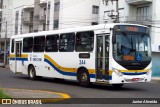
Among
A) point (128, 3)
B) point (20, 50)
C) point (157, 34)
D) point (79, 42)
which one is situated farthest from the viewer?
point (128, 3)

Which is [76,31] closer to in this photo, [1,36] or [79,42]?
[79,42]

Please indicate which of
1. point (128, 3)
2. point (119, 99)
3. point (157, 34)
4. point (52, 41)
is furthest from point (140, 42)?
point (128, 3)

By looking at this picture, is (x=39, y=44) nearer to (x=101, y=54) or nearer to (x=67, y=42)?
(x=67, y=42)

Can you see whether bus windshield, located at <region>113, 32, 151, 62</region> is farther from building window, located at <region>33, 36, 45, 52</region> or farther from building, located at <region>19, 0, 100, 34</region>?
building, located at <region>19, 0, 100, 34</region>

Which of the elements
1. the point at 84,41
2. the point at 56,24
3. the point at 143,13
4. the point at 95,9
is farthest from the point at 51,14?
Result: the point at 84,41

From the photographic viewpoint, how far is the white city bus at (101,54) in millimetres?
17625

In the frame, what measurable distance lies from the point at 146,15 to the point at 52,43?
2700 cm

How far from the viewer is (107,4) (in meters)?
54.2

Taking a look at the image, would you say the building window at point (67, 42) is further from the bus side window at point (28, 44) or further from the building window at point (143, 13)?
the building window at point (143, 13)

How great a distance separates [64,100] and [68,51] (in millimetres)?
7771

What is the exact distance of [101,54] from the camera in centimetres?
1828

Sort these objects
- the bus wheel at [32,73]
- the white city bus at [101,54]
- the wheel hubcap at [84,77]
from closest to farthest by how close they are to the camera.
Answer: the white city bus at [101,54], the wheel hubcap at [84,77], the bus wheel at [32,73]

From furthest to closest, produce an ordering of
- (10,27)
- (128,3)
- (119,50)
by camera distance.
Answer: (10,27), (128,3), (119,50)

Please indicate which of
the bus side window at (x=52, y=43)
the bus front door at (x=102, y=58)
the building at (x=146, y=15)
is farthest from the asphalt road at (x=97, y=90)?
the building at (x=146, y=15)
